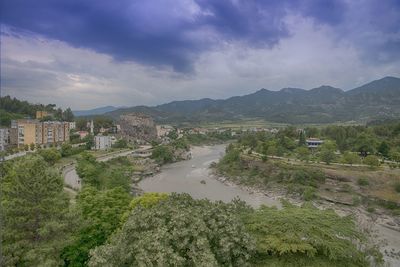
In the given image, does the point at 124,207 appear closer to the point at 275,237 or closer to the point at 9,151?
the point at 275,237

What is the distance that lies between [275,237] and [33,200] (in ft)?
21.0

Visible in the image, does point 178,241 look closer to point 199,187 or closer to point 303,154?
point 199,187

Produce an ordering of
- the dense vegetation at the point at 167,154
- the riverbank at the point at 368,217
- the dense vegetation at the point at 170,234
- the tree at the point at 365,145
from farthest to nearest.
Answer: the dense vegetation at the point at 167,154, the tree at the point at 365,145, the riverbank at the point at 368,217, the dense vegetation at the point at 170,234

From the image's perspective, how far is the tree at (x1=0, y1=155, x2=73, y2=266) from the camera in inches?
326

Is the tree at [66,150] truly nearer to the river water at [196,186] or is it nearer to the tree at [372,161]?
the river water at [196,186]

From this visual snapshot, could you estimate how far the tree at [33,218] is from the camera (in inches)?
326

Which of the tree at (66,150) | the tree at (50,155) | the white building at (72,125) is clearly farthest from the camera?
the white building at (72,125)

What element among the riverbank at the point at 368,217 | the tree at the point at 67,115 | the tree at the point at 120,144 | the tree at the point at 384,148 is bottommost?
the riverbank at the point at 368,217

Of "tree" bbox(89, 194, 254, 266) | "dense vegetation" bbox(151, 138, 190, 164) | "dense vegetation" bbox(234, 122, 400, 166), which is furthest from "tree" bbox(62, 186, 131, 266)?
"dense vegetation" bbox(151, 138, 190, 164)

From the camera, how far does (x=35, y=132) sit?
45000 mm

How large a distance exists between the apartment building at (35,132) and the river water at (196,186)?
667 inches

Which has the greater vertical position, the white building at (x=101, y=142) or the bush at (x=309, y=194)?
the white building at (x=101, y=142)

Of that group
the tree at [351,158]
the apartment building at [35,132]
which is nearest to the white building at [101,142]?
the apartment building at [35,132]

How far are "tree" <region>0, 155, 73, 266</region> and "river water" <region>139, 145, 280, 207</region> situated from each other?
20.8 meters
